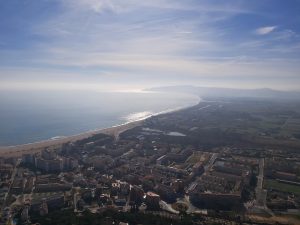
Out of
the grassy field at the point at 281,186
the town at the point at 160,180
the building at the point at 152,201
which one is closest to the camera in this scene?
the town at the point at 160,180

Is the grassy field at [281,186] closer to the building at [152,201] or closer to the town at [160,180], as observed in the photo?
the town at [160,180]

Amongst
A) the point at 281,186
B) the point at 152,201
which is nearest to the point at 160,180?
the point at 152,201

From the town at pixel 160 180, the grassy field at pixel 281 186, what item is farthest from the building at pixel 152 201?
the grassy field at pixel 281 186

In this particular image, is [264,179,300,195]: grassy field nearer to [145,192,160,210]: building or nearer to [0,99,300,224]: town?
[0,99,300,224]: town

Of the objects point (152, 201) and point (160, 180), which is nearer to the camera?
point (152, 201)

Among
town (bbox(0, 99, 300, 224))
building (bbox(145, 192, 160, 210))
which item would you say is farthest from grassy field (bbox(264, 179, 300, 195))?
building (bbox(145, 192, 160, 210))

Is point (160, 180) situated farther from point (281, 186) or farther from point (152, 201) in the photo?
point (281, 186)
